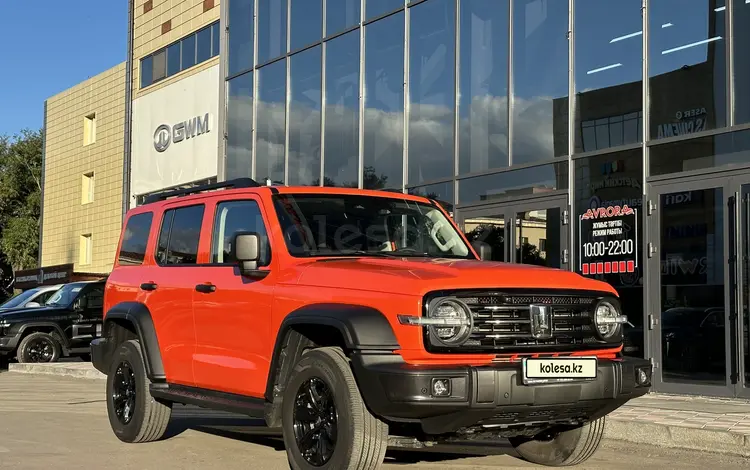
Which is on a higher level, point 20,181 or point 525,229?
point 20,181

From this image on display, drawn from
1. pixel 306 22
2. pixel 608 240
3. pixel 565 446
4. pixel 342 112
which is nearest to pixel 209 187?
pixel 565 446

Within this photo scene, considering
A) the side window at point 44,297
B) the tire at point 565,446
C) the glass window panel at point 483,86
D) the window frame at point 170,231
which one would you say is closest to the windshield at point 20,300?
the side window at point 44,297

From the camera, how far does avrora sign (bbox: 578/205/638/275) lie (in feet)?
42.1

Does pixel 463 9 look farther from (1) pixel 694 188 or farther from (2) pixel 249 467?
(2) pixel 249 467

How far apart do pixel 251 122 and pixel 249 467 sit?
16.3 m

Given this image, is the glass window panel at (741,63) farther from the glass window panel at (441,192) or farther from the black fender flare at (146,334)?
the black fender flare at (146,334)

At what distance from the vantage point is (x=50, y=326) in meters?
19.7

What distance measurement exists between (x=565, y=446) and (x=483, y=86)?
9.74 metres

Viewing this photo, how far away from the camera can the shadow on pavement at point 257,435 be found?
7.32 meters

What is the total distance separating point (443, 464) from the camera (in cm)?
695

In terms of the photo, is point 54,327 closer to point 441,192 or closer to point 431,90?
point 441,192

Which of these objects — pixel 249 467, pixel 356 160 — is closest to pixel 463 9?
pixel 356 160

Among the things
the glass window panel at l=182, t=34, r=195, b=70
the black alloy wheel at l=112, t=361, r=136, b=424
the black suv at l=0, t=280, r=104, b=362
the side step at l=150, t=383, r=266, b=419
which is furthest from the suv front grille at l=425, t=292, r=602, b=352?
the glass window panel at l=182, t=34, r=195, b=70

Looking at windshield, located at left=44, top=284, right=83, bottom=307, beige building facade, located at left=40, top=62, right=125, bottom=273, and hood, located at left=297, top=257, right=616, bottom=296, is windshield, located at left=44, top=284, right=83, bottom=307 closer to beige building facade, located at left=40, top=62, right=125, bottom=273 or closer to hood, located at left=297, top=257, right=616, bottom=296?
beige building facade, located at left=40, top=62, right=125, bottom=273
